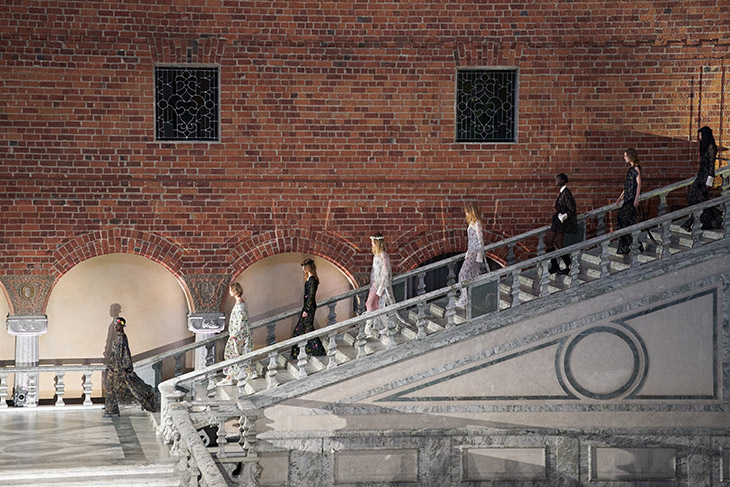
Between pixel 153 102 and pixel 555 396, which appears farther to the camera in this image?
pixel 153 102

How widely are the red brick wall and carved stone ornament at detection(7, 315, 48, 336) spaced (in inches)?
26.9

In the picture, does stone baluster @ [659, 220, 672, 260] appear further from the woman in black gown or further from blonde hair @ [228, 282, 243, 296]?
blonde hair @ [228, 282, 243, 296]

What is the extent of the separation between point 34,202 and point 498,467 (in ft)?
24.0

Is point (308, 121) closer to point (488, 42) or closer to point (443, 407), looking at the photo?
point (488, 42)

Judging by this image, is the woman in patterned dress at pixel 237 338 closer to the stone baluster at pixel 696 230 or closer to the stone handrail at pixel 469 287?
the stone handrail at pixel 469 287

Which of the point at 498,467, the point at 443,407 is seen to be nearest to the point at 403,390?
the point at 443,407

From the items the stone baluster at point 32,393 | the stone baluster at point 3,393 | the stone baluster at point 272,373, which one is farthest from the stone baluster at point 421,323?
the stone baluster at point 3,393

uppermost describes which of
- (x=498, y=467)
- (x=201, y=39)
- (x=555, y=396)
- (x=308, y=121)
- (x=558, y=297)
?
(x=201, y=39)

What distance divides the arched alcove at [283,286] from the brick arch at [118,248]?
1.60 m

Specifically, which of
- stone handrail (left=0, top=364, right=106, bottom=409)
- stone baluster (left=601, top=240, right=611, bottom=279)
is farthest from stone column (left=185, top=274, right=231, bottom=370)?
stone baluster (left=601, top=240, right=611, bottom=279)

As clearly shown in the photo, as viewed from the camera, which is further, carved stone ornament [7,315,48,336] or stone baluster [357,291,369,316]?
stone baluster [357,291,369,316]

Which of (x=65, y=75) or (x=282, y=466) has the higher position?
(x=65, y=75)

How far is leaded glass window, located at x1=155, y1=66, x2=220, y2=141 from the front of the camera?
15086 mm

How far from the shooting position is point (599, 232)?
50.1 ft
